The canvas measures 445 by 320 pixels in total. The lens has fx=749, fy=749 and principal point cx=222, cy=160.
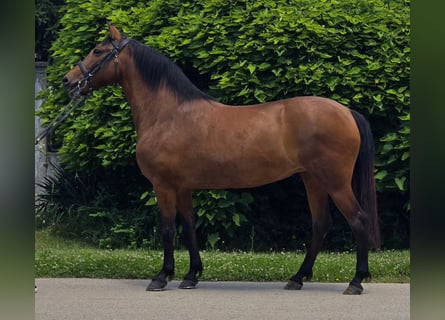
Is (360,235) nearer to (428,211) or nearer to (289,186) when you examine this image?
(289,186)

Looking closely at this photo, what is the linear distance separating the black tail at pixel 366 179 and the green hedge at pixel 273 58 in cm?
171

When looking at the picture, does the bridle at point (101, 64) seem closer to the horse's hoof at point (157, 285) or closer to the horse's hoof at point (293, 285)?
the horse's hoof at point (157, 285)

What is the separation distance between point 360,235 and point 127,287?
83.9 inches

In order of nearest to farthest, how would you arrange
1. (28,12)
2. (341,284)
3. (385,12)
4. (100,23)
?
(28,12) < (341,284) < (385,12) < (100,23)

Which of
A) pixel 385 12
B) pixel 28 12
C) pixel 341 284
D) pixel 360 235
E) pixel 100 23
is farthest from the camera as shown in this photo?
pixel 100 23

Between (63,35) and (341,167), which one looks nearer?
(341,167)

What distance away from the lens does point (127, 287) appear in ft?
22.2

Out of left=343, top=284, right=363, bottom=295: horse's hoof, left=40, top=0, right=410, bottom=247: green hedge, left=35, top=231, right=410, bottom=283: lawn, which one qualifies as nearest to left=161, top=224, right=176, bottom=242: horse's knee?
left=35, top=231, right=410, bottom=283: lawn

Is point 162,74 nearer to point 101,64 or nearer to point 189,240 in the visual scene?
point 101,64

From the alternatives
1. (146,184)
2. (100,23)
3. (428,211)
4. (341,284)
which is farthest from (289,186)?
(428,211)

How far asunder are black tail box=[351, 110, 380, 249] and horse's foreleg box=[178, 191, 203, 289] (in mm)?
1534

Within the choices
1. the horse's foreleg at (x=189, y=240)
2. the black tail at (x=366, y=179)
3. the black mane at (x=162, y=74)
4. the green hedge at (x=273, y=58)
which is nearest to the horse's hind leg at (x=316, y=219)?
the black tail at (x=366, y=179)

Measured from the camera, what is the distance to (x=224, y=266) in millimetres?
7359

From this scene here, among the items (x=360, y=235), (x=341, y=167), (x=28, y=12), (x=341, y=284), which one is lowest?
(x=341, y=284)
